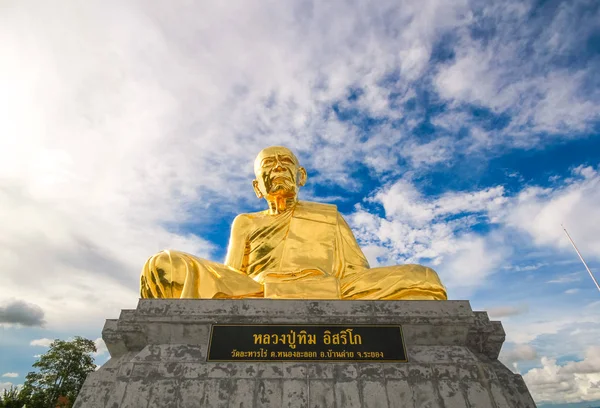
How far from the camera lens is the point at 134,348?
359cm

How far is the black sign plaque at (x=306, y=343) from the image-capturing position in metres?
3.35

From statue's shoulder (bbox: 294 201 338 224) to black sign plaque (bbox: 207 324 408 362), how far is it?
3.21m

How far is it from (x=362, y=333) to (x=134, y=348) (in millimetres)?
2177

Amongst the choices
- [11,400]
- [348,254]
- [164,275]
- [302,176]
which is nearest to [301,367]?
[164,275]

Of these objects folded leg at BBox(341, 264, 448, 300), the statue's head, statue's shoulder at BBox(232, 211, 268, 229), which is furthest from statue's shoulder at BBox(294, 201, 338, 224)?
folded leg at BBox(341, 264, 448, 300)

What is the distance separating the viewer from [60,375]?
61.5 feet

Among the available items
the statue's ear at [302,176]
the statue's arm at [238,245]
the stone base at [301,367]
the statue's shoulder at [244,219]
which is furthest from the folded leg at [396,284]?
the statue's ear at [302,176]

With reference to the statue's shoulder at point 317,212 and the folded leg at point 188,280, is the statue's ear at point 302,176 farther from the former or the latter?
the folded leg at point 188,280

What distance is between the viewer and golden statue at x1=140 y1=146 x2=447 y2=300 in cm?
463

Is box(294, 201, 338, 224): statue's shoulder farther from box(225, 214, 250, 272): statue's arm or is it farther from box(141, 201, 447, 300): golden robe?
box(225, 214, 250, 272): statue's arm

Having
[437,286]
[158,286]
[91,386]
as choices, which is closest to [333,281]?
[437,286]

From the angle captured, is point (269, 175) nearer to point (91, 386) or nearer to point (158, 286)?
point (158, 286)

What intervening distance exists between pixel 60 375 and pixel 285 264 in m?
19.0

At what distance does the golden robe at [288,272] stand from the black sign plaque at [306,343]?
1.05m
